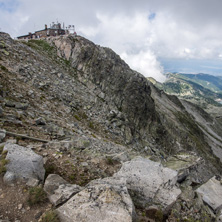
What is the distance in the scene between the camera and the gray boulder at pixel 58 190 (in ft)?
23.4

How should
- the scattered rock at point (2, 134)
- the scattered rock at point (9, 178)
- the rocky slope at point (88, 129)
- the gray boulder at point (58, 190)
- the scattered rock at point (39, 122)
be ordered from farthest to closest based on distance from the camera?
1. the scattered rock at point (39, 122)
2. the scattered rock at point (2, 134)
3. the rocky slope at point (88, 129)
4. the scattered rock at point (9, 178)
5. the gray boulder at point (58, 190)

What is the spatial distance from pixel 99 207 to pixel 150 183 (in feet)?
15.6

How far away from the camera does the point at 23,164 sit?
8258mm

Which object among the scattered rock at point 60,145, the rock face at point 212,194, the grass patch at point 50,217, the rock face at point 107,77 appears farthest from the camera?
the rock face at point 107,77

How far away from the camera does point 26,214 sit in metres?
6.43

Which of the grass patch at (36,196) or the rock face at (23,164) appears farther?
the rock face at (23,164)

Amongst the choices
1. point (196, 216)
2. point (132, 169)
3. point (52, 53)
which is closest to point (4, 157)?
point (132, 169)

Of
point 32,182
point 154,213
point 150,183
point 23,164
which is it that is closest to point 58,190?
point 32,182

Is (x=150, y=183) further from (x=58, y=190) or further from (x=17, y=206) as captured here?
(x=17, y=206)

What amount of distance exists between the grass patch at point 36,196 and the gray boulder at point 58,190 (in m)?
0.32

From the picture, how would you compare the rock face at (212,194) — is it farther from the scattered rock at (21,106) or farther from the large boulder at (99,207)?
the scattered rock at (21,106)

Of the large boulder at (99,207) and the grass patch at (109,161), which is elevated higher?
the large boulder at (99,207)

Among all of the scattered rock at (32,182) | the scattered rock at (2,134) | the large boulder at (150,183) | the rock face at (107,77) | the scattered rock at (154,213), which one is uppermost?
the rock face at (107,77)

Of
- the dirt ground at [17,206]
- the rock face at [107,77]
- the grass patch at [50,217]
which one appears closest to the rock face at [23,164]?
Result: the dirt ground at [17,206]
